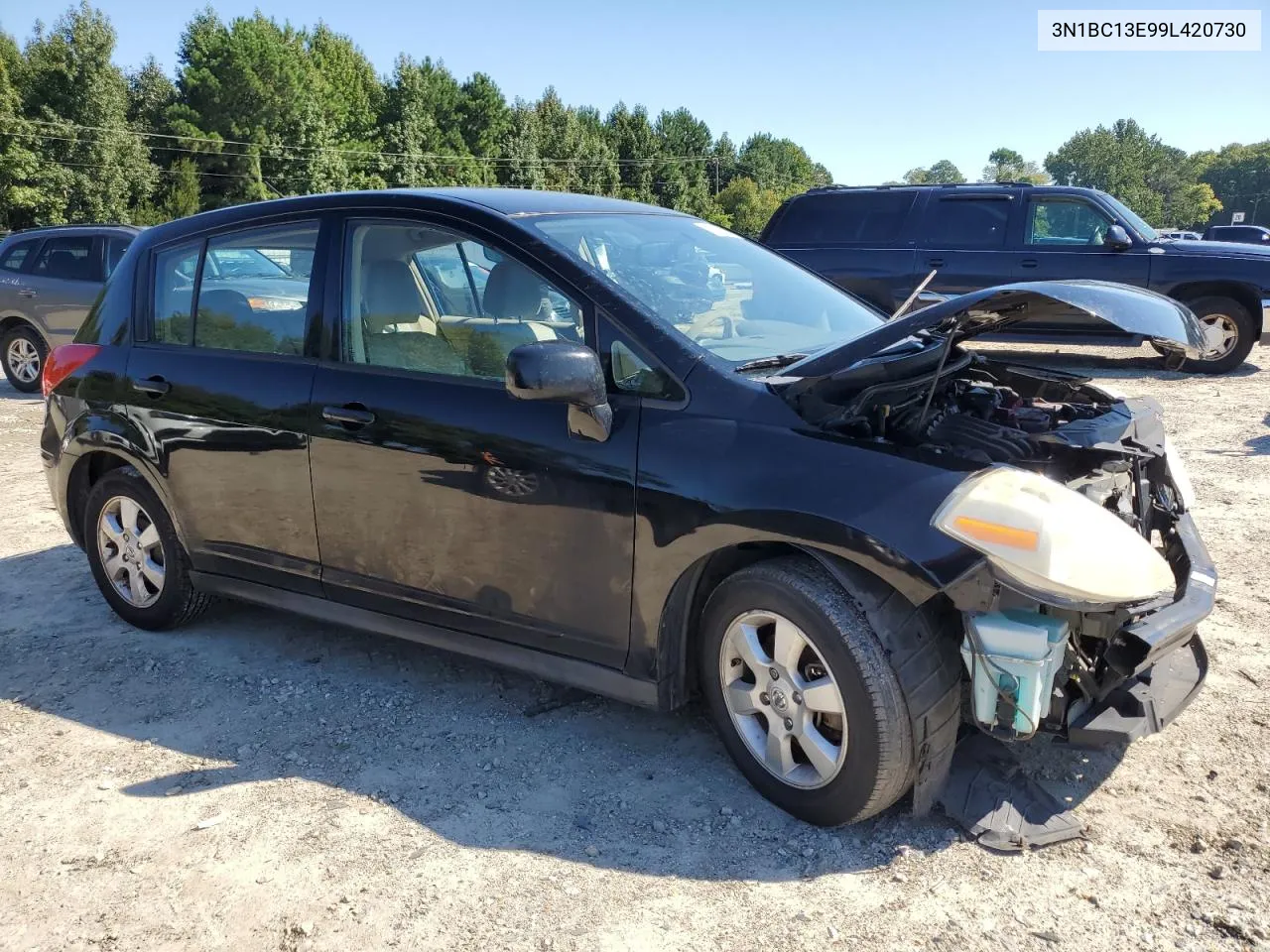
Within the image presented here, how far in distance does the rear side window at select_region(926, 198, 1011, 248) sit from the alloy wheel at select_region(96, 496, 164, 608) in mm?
9434

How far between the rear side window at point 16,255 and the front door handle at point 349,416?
9992 mm

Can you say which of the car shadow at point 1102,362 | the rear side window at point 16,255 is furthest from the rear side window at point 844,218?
the rear side window at point 16,255

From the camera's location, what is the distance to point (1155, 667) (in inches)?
114

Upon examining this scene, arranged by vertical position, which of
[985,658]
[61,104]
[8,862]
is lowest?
[8,862]

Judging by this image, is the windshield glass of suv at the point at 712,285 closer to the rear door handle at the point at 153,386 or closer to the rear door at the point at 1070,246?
the rear door handle at the point at 153,386

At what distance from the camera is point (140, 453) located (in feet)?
13.7

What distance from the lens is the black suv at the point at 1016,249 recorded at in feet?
34.6

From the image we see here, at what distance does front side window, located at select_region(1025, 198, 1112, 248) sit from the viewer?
10.9 metres

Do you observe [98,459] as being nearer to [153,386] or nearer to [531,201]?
[153,386]

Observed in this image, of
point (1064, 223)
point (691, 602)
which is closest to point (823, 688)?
point (691, 602)

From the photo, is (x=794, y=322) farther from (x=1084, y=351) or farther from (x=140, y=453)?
(x=1084, y=351)

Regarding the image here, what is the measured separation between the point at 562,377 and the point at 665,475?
42 centimetres

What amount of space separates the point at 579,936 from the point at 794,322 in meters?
2.20

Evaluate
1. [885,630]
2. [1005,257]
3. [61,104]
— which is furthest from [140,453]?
[61,104]
